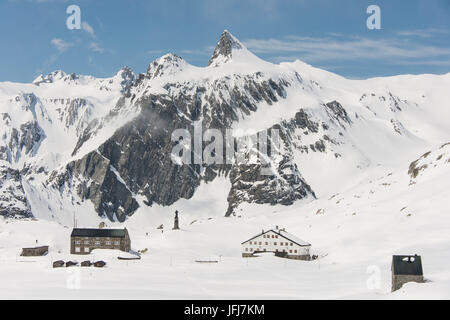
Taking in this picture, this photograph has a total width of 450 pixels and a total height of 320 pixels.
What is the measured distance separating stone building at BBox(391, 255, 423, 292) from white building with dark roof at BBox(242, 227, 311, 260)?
58.8m

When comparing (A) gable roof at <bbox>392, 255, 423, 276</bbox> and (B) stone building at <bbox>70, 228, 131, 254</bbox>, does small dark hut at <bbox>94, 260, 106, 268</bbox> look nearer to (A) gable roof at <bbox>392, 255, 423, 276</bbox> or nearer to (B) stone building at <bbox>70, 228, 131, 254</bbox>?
(B) stone building at <bbox>70, 228, 131, 254</bbox>

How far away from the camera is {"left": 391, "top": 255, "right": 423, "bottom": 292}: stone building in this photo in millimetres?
71125

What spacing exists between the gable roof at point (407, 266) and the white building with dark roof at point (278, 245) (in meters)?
58.5

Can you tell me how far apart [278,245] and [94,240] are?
3733 centimetres

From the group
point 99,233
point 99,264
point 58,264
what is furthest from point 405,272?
point 99,233

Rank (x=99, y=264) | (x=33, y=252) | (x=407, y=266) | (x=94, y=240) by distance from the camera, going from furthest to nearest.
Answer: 1. (x=94, y=240)
2. (x=33, y=252)
3. (x=99, y=264)
4. (x=407, y=266)

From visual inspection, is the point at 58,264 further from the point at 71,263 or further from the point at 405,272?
the point at 405,272

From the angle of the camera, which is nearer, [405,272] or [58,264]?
[405,272]

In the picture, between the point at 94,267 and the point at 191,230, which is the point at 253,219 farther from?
the point at 94,267

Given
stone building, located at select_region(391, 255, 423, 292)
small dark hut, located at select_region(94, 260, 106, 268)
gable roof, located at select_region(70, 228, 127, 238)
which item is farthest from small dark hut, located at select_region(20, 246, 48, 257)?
stone building, located at select_region(391, 255, 423, 292)

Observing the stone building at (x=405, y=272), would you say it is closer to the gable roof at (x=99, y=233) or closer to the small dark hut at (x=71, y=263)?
the small dark hut at (x=71, y=263)

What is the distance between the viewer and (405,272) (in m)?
71.3
